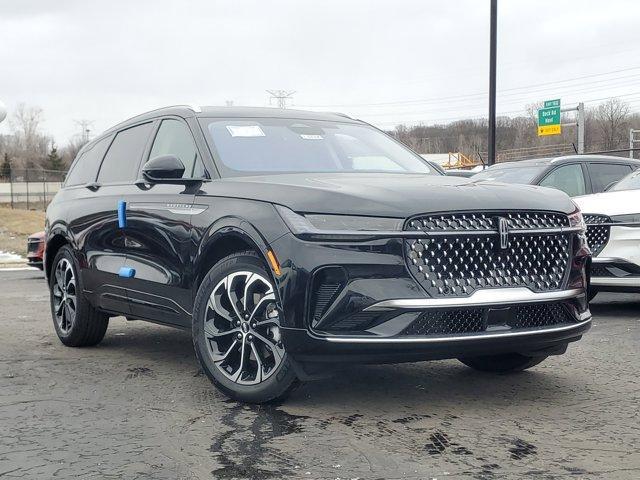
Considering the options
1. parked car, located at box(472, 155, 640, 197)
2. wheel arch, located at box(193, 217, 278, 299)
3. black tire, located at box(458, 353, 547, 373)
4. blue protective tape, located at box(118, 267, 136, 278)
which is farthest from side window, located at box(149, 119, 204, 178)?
parked car, located at box(472, 155, 640, 197)

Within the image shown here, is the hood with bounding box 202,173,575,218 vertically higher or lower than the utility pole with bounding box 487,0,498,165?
lower

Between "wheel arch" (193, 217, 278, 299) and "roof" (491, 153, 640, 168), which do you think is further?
"roof" (491, 153, 640, 168)

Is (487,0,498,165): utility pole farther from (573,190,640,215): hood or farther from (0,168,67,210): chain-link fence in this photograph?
(0,168,67,210): chain-link fence

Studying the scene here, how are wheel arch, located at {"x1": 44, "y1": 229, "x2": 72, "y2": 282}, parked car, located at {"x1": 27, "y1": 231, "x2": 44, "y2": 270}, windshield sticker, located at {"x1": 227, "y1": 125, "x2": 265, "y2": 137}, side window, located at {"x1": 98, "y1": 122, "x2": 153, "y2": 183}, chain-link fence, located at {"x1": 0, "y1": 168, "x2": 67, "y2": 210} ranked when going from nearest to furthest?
windshield sticker, located at {"x1": 227, "y1": 125, "x2": 265, "y2": 137} → side window, located at {"x1": 98, "y1": 122, "x2": 153, "y2": 183} → wheel arch, located at {"x1": 44, "y1": 229, "x2": 72, "y2": 282} → parked car, located at {"x1": 27, "y1": 231, "x2": 44, "y2": 270} → chain-link fence, located at {"x1": 0, "y1": 168, "x2": 67, "y2": 210}

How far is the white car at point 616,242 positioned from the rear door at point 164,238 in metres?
4.22

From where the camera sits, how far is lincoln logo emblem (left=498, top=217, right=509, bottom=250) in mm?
4188

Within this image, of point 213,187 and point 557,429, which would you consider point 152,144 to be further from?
point 557,429

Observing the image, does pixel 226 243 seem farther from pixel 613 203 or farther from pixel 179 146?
pixel 613 203

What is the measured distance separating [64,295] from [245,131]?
2.32 metres

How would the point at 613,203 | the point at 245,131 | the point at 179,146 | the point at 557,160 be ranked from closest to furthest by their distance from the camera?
the point at 245,131, the point at 179,146, the point at 613,203, the point at 557,160

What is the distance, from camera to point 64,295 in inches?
266

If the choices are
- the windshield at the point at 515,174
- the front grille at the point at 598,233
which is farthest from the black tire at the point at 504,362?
the windshield at the point at 515,174

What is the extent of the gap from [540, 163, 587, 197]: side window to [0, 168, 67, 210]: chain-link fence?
3894 centimetres

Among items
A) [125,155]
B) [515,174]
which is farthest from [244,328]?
[515,174]
